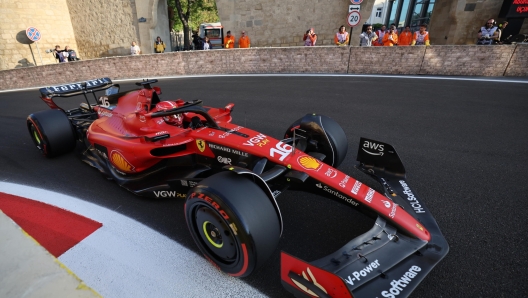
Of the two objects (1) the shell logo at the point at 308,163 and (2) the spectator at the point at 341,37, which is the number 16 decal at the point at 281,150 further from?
(2) the spectator at the point at 341,37

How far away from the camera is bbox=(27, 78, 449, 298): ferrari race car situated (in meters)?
1.52

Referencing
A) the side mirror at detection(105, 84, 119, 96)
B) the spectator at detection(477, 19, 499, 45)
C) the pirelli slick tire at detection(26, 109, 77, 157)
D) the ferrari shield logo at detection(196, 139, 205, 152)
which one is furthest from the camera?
the spectator at detection(477, 19, 499, 45)

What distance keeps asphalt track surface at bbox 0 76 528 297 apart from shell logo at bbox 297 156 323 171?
55 centimetres

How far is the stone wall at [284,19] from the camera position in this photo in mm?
14359

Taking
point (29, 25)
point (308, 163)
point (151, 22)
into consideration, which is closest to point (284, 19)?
point (151, 22)

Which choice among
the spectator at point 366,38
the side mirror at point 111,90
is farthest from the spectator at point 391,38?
the side mirror at point 111,90

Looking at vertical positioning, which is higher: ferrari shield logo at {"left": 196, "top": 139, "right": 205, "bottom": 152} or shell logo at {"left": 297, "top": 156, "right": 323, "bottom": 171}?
shell logo at {"left": 297, "top": 156, "right": 323, "bottom": 171}

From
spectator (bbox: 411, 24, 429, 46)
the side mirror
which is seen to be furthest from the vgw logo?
spectator (bbox: 411, 24, 429, 46)

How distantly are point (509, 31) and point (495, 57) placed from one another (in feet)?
19.2

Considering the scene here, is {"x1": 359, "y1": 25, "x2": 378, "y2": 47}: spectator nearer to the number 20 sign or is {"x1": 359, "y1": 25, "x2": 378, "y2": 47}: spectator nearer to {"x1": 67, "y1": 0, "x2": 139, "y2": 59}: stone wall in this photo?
the number 20 sign

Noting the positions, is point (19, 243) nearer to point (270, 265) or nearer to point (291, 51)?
point (270, 265)

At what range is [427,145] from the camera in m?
3.74

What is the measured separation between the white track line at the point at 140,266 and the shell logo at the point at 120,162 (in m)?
0.62

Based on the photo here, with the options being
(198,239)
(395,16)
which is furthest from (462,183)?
(395,16)
